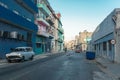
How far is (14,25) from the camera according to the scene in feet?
143

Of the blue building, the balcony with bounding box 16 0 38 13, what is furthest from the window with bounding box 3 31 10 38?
the balcony with bounding box 16 0 38 13

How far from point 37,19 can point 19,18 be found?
2323cm

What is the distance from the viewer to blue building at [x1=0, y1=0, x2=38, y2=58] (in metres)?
37.9

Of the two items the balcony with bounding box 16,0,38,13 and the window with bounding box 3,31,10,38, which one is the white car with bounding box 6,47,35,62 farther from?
the balcony with bounding box 16,0,38,13

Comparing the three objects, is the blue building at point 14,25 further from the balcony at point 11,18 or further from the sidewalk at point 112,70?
the sidewalk at point 112,70

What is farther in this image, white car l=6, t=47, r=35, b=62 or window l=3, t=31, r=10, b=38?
window l=3, t=31, r=10, b=38

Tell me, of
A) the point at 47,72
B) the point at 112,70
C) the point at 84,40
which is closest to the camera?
the point at 47,72

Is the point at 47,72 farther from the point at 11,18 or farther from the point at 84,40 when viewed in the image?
the point at 84,40

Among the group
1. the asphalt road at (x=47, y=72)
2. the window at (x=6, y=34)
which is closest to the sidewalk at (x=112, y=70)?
the asphalt road at (x=47, y=72)

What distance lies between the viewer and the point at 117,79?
602 inches

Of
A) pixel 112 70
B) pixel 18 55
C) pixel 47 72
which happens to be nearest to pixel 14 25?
pixel 18 55

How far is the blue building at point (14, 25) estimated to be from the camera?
37.9m

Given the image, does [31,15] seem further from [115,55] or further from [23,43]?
[115,55]

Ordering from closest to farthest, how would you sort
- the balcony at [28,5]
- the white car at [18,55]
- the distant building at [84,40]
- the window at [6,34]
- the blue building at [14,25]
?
the white car at [18,55] < the blue building at [14,25] < the window at [6,34] < the balcony at [28,5] < the distant building at [84,40]
